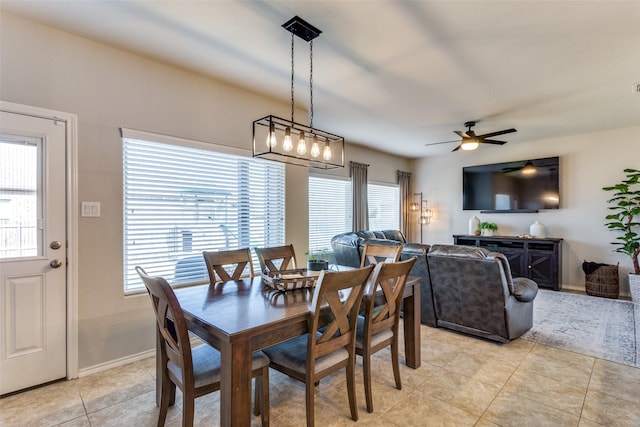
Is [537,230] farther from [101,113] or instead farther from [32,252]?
[32,252]

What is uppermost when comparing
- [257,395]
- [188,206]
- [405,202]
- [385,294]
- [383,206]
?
[405,202]

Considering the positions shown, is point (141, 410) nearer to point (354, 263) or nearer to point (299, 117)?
point (354, 263)

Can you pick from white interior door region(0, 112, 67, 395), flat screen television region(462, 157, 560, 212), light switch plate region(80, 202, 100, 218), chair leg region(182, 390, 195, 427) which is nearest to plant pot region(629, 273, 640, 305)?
flat screen television region(462, 157, 560, 212)

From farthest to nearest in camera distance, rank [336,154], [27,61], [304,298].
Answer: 1. [336,154]
2. [27,61]
3. [304,298]

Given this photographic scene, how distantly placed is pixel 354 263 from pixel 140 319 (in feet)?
8.60

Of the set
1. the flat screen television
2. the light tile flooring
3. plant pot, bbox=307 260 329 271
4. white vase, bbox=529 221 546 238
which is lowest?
the light tile flooring

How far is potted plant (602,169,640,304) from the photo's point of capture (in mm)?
4625

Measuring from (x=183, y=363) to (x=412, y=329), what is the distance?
184cm

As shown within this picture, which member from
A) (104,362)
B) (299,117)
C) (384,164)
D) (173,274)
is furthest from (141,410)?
(384,164)

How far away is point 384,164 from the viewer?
7023 mm

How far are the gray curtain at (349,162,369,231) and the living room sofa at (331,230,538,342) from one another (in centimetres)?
260

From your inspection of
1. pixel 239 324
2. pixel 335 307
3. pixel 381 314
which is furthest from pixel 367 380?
pixel 239 324

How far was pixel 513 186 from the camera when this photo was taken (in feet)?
19.7

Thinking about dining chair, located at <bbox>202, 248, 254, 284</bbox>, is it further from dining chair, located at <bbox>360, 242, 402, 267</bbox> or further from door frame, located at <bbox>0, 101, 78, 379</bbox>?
dining chair, located at <bbox>360, 242, 402, 267</bbox>
